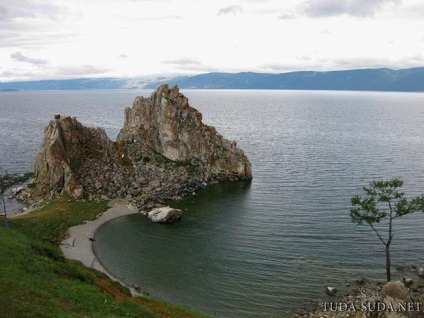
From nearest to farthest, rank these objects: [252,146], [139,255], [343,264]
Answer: [343,264] < [139,255] < [252,146]

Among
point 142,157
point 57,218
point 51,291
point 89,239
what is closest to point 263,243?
point 89,239

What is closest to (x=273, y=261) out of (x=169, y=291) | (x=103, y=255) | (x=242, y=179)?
(x=169, y=291)

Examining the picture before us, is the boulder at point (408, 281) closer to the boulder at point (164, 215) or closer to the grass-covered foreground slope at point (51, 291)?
the grass-covered foreground slope at point (51, 291)

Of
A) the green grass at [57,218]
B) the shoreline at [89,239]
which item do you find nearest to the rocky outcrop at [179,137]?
the shoreline at [89,239]

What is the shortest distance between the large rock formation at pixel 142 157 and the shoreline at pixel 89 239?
5.95m

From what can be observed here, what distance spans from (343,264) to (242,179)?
53.0m

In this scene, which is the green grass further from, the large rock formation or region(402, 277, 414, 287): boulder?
region(402, 277, 414, 287): boulder

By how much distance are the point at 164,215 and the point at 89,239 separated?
50.5ft

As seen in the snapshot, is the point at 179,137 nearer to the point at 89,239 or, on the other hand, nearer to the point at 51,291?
the point at 89,239

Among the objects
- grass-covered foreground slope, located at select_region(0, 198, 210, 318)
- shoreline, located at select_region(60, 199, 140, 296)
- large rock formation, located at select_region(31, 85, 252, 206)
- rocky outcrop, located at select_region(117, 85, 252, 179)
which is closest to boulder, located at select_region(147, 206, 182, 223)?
shoreline, located at select_region(60, 199, 140, 296)

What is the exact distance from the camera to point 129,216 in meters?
82.3

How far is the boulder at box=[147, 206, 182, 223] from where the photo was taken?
7794 cm

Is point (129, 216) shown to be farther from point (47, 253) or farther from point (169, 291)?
point (47, 253)

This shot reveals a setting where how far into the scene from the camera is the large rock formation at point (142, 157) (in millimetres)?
90312
